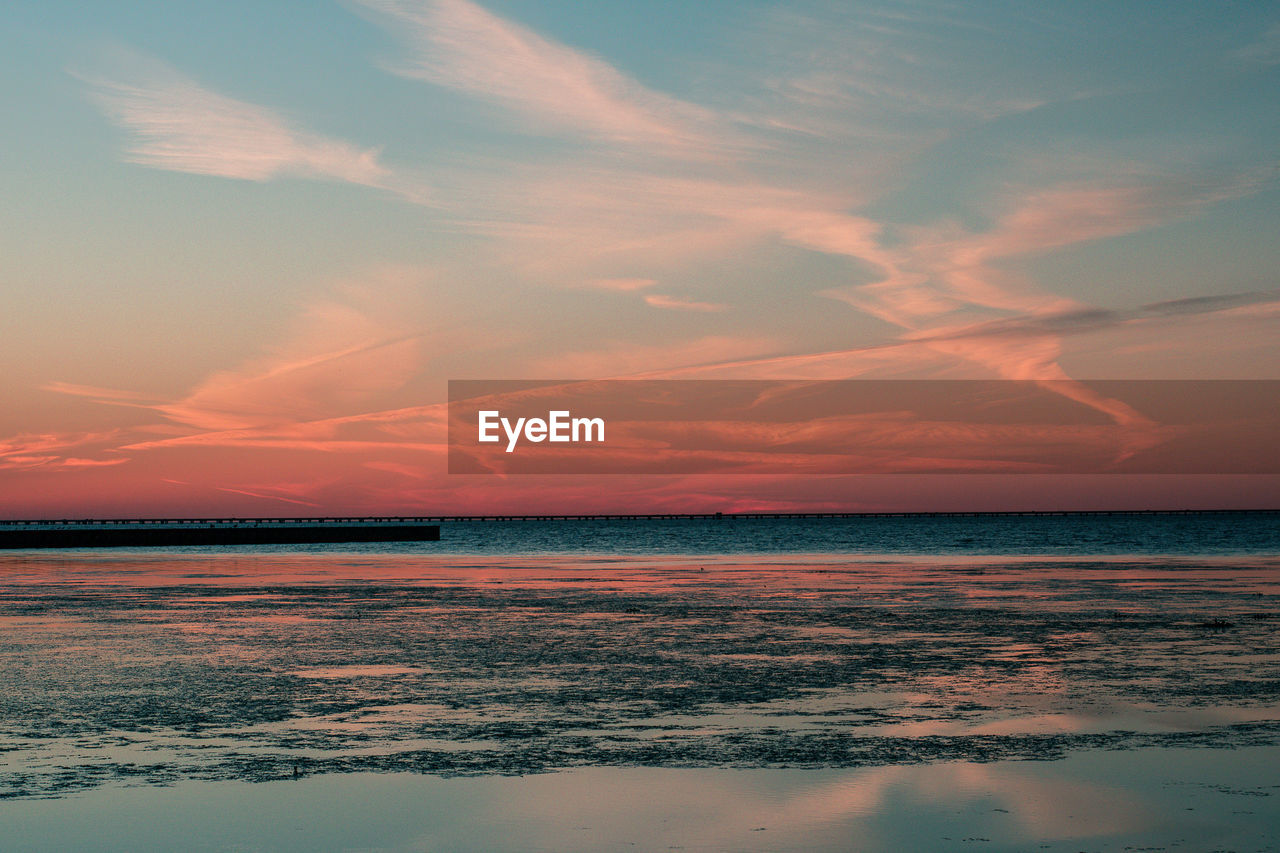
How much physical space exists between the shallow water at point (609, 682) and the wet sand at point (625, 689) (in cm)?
6

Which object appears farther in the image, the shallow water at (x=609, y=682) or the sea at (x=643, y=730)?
the shallow water at (x=609, y=682)

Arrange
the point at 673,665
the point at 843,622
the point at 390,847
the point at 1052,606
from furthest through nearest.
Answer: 1. the point at 1052,606
2. the point at 843,622
3. the point at 673,665
4. the point at 390,847

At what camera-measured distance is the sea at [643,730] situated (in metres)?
8.34

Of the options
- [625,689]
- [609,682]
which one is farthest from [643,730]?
[609,682]

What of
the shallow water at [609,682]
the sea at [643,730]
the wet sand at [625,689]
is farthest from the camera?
the shallow water at [609,682]

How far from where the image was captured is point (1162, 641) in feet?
62.4

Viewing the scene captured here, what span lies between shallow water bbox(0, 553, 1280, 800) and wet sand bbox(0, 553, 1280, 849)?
6 centimetres

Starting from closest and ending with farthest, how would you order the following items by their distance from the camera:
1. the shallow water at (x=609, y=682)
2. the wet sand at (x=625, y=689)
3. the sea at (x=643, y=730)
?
the sea at (x=643, y=730) → the wet sand at (x=625, y=689) → the shallow water at (x=609, y=682)

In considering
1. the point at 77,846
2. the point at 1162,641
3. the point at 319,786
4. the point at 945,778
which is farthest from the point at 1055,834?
the point at 1162,641

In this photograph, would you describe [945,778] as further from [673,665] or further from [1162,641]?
[1162,641]

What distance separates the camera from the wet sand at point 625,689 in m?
10.2

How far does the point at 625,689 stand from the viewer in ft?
46.7

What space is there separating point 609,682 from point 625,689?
576 mm

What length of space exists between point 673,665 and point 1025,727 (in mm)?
5666
